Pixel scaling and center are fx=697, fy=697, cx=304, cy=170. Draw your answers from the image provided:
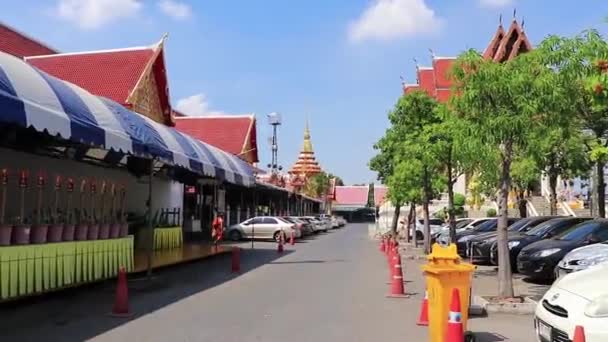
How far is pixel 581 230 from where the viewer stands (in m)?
16.3

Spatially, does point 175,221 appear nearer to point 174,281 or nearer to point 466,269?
point 174,281

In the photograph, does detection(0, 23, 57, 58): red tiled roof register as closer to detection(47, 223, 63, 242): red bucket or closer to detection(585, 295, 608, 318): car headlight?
detection(47, 223, 63, 242): red bucket

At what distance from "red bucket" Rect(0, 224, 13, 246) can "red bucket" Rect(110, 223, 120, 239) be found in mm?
4172

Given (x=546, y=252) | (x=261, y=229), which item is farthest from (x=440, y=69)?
(x=546, y=252)

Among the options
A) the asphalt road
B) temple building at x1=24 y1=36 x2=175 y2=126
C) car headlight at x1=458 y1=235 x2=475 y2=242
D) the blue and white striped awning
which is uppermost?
temple building at x1=24 y1=36 x2=175 y2=126

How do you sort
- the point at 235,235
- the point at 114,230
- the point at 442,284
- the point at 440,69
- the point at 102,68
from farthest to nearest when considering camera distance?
the point at 440,69, the point at 235,235, the point at 102,68, the point at 114,230, the point at 442,284

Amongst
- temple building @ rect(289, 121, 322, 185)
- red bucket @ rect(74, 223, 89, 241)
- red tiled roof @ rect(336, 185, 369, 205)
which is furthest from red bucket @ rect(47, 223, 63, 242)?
red tiled roof @ rect(336, 185, 369, 205)

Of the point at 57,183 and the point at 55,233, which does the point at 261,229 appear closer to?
the point at 57,183

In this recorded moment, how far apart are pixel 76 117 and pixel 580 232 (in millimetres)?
11448

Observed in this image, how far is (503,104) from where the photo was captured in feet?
40.6

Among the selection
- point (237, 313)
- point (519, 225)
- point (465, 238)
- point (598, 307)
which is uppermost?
point (519, 225)

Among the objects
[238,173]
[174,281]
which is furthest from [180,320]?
[238,173]

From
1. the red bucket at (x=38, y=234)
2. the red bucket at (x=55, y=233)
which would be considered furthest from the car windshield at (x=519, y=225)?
the red bucket at (x=38, y=234)

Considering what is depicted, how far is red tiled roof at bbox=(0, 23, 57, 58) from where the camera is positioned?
3113 cm
